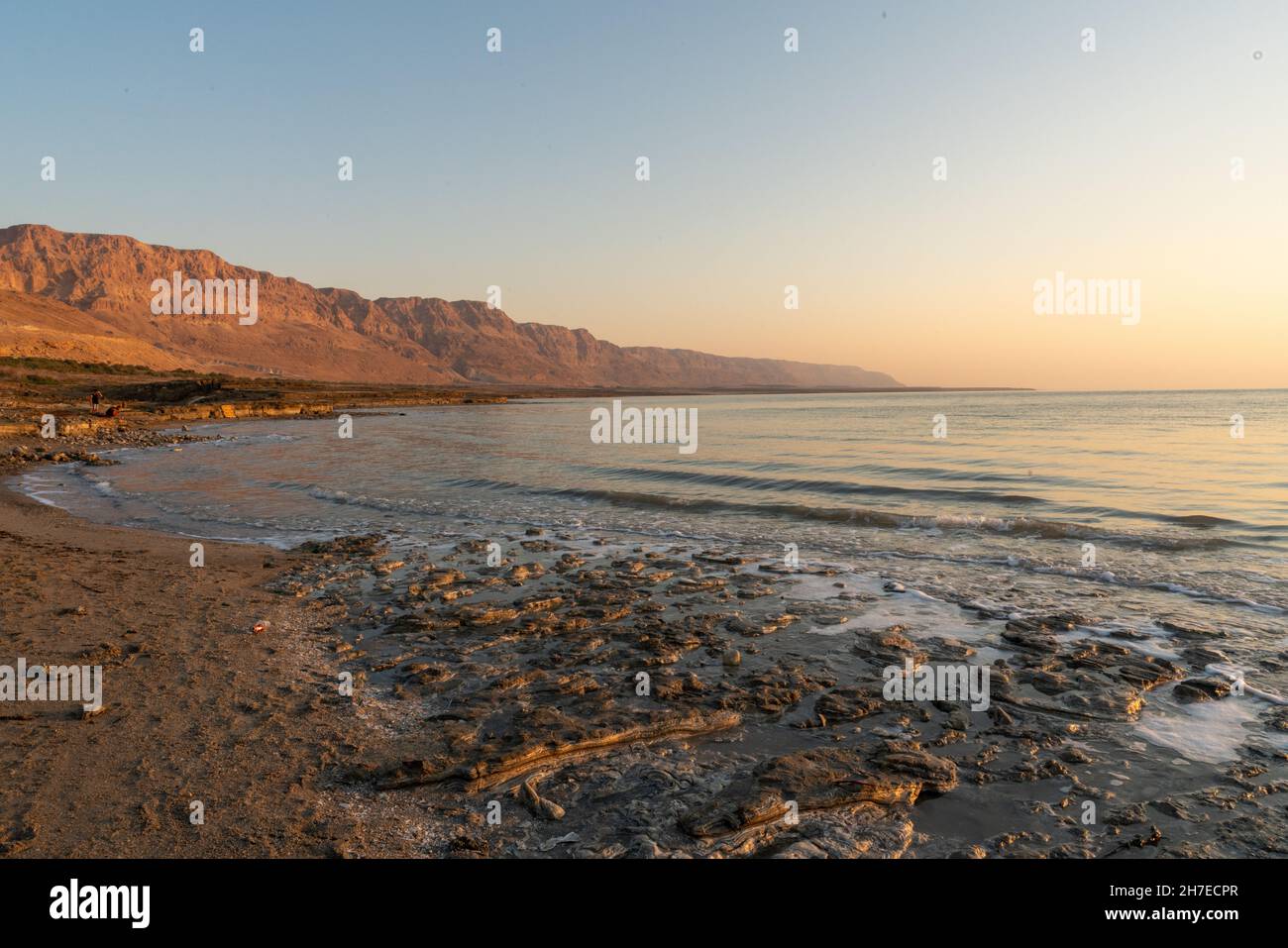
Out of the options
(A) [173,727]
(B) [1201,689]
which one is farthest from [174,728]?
(B) [1201,689]

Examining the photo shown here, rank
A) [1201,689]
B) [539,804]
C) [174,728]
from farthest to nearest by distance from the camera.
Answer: [1201,689] → [174,728] → [539,804]

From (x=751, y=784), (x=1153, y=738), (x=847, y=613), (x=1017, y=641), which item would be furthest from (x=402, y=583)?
(x=1153, y=738)

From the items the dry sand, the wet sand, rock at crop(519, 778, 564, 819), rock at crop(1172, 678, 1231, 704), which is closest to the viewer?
the dry sand

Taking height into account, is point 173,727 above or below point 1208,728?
above

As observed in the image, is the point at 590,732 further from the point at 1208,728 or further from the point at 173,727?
the point at 1208,728

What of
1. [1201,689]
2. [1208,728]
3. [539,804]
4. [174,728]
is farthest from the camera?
[1201,689]

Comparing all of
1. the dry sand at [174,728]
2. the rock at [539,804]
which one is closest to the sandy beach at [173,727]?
the dry sand at [174,728]

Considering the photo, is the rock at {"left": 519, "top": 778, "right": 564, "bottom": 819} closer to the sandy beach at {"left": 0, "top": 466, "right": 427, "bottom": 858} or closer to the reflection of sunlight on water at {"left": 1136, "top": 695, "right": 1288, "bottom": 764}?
the sandy beach at {"left": 0, "top": 466, "right": 427, "bottom": 858}

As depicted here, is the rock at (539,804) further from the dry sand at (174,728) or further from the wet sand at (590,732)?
the dry sand at (174,728)

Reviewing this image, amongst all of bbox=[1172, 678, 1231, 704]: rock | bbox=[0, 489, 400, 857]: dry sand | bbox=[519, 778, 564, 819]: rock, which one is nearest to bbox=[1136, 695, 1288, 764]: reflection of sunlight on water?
bbox=[1172, 678, 1231, 704]: rock

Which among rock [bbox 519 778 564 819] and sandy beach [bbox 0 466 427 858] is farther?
rock [bbox 519 778 564 819]
